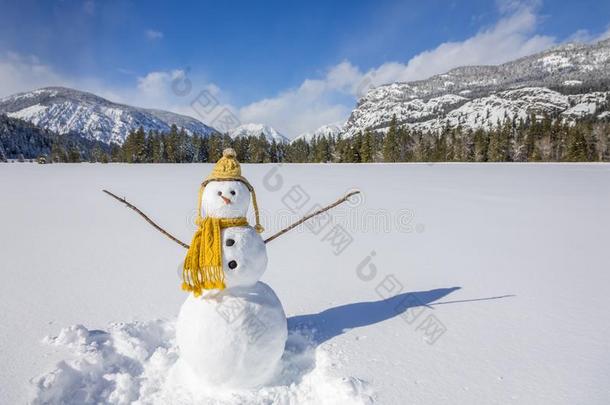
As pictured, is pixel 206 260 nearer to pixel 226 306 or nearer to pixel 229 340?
pixel 226 306

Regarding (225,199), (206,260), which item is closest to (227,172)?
(225,199)

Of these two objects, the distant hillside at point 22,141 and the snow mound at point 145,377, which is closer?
the snow mound at point 145,377

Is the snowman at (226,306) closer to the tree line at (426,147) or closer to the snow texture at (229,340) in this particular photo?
the snow texture at (229,340)

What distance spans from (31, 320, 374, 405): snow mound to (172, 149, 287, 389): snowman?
14 cm

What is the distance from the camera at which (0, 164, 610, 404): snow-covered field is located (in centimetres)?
241

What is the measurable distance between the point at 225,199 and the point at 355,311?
208 centimetres

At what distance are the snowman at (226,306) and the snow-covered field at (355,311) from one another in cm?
18

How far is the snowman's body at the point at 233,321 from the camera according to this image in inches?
95.0

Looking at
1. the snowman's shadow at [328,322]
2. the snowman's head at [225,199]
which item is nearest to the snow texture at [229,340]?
the snowman's shadow at [328,322]

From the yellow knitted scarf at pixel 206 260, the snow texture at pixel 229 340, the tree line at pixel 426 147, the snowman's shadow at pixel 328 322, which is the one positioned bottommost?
the snowman's shadow at pixel 328 322

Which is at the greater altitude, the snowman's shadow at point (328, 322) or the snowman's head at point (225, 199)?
the snowman's head at point (225, 199)

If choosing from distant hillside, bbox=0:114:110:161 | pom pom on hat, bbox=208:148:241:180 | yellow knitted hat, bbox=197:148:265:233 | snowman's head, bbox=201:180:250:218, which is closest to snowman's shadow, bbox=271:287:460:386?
yellow knitted hat, bbox=197:148:265:233

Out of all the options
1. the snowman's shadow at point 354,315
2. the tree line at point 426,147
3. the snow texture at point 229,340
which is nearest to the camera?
the snow texture at point 229,340

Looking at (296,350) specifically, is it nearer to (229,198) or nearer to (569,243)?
(229,198)
